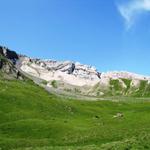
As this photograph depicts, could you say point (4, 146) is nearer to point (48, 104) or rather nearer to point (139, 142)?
point (139, 142)

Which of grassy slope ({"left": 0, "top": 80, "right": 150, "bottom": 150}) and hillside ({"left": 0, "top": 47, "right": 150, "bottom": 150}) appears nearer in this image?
hillside ({"left": 0, "top": 47, "right": 150, "bottom": 150})

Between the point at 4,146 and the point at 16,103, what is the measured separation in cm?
6109

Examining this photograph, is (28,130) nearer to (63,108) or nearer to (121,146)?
(121,146)

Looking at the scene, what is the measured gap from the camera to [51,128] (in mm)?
73750

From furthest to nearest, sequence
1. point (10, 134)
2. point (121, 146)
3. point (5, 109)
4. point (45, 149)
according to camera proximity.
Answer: point (5, 109) < point (10, 134) < point (45, 149) < point (121, 146)

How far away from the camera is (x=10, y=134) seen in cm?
7031

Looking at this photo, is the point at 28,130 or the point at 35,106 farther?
the point at 35,106

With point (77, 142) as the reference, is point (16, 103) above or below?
above

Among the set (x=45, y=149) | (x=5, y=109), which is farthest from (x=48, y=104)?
(x=45, y=149)

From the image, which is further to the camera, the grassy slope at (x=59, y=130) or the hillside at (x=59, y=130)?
the grassy slope at (x=59, y=130)

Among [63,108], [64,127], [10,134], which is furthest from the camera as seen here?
[63,108]

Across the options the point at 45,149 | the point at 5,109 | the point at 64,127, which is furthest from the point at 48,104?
the point at 45,149

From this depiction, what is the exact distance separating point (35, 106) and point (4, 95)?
1111 cm

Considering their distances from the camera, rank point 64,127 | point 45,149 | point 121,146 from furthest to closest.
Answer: point 64,127
point 45,149
point 121,146
